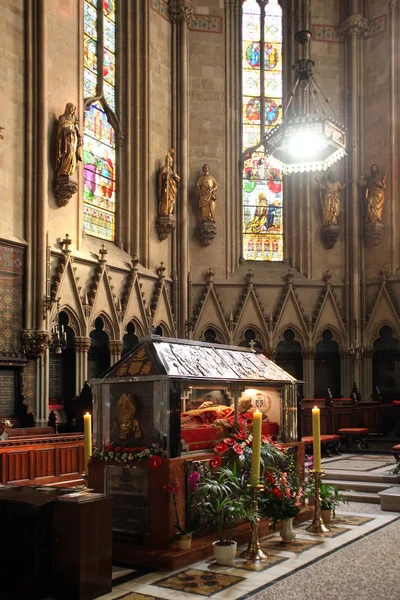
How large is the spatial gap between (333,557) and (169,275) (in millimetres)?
14839

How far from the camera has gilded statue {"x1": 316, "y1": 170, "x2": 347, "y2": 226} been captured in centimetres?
2306

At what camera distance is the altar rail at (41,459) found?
11.0 meters

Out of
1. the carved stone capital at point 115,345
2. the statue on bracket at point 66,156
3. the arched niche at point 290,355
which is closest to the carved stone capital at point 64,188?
the statue on bracket at point 66,156

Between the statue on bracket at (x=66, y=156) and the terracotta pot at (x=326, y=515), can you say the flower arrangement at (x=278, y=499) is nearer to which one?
the terracotta pot at (x=326, y=515)

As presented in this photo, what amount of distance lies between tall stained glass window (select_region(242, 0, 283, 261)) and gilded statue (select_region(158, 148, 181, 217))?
3.26 metres

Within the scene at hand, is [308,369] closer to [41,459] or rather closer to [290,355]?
[290,355]

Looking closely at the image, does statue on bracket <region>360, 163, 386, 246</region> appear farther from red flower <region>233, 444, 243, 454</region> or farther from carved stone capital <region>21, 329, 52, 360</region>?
red flower <region>233, 444, 243, 454</region>

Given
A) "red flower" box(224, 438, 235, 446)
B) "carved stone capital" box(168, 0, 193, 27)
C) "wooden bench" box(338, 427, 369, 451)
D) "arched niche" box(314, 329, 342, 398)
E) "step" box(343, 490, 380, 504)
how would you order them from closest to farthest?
"red flower" box(224, 438, 235, 446)
"step" box(343, 490, 380, 504)
"wooden bench" box(338, 427, 369, 451)
"carved stone capital" box(168, 0, 193, 27)
"arched niche" box(314, 329, 342, 398)

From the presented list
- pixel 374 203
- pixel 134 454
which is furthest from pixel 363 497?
pixel 374 203

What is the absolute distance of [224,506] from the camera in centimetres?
697

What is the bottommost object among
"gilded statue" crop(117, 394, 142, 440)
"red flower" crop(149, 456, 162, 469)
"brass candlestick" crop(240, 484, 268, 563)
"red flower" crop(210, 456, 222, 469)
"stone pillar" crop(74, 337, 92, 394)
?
"brass candlestick" crop(240, 484, 268, 563)

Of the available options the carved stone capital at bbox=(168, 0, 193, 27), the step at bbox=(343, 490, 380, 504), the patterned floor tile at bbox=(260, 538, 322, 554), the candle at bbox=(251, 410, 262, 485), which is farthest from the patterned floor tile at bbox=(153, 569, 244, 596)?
the carved stone capital at bbox=(168, 0, 193, 27)

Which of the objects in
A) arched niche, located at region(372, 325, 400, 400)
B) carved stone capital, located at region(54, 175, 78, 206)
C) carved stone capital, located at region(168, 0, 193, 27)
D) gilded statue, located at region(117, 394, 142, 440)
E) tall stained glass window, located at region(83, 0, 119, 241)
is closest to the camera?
gilded statue, located at region(117, 394, 142, 440)

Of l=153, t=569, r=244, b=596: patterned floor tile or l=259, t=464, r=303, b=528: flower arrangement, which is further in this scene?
l=259, t=464, r=303, b=528: flower arrangement
